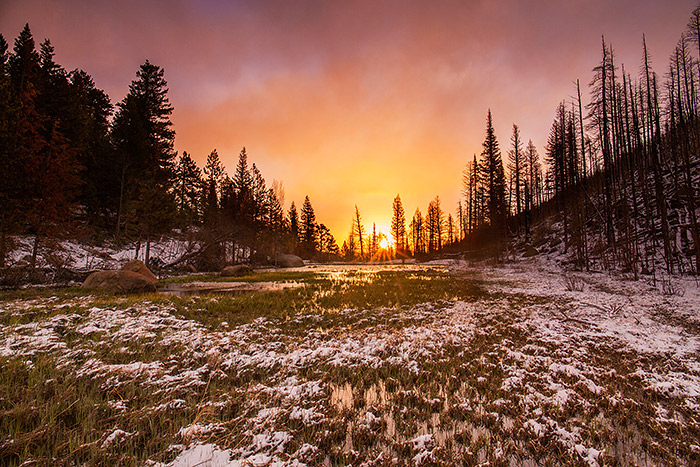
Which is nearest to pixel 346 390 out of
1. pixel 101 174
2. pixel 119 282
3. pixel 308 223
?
pixel 119 282

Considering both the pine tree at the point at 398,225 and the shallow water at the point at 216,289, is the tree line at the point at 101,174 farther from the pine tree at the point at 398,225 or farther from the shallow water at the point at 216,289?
the pine tree at the point at 398,225

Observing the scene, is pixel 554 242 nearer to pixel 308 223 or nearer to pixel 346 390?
pixel 346 390

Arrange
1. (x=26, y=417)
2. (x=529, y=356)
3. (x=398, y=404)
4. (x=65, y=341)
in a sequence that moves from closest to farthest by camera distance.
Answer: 1. (x=26, y=417)
2. (x=398, y=404)
3. (x=529, y=356)
4. (x=65, y=341)

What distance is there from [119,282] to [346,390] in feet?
43.3

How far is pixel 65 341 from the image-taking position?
480cm

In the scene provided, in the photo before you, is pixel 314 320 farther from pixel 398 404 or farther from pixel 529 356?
pixel 529 356

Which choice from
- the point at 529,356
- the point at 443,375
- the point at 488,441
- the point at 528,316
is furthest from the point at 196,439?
the point at 528,316

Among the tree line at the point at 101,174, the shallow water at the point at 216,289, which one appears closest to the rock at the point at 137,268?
the shallow water at the point at 216,289

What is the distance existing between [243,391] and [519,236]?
4357 cm

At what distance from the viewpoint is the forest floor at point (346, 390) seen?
2279mm

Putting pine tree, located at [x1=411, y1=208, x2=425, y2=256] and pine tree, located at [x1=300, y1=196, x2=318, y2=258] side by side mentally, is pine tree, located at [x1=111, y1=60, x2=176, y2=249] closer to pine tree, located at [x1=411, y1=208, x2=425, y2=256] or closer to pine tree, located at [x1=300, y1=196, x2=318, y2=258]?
pine tree, located at [x1=300, y1=196, x2=318, y2=258]

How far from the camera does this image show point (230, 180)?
128ft

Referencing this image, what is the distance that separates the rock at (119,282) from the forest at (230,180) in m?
4.81

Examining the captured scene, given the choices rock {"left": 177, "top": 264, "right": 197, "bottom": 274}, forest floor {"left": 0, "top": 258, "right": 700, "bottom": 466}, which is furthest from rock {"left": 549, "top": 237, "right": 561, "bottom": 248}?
rock {"left": 177, "top": 264, "right": 197, "bottom": 274}
